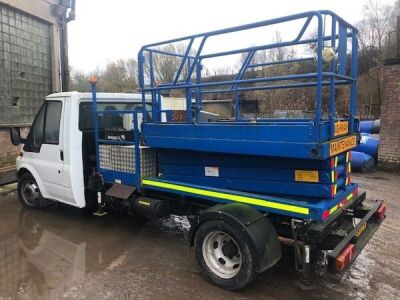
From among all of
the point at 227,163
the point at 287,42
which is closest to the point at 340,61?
the point at 287,42

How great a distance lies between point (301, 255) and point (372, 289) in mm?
965

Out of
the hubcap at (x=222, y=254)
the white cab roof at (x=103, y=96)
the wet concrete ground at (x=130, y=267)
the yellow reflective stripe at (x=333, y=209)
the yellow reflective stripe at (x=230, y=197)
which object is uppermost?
the white cab roof at (x=103, y=96)

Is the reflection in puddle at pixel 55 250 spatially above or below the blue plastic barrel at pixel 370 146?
below

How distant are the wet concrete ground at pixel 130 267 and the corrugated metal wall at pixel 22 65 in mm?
5514

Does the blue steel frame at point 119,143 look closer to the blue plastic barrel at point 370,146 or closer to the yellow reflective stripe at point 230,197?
the yellow reflective stripe at point 230,197

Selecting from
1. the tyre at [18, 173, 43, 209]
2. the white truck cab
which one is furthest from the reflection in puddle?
the white truck cab

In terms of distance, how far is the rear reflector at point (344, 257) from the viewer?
310 centimetres

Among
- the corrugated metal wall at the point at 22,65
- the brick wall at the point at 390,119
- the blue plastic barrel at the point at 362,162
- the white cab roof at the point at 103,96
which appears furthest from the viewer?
the corrugated metal wall at the point at 22,65

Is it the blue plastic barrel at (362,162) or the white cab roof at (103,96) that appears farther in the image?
the blue plastic barrel at (362,162)

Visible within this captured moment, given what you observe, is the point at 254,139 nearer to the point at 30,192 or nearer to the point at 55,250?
the point at 55,250

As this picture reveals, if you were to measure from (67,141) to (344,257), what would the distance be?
12.7 ft

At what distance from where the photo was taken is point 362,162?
31.3 ft

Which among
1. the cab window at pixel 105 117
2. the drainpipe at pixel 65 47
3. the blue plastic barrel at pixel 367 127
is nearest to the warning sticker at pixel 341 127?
the cab window at pixel 105 117

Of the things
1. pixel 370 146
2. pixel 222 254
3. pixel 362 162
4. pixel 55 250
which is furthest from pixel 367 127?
pixel 55 250
